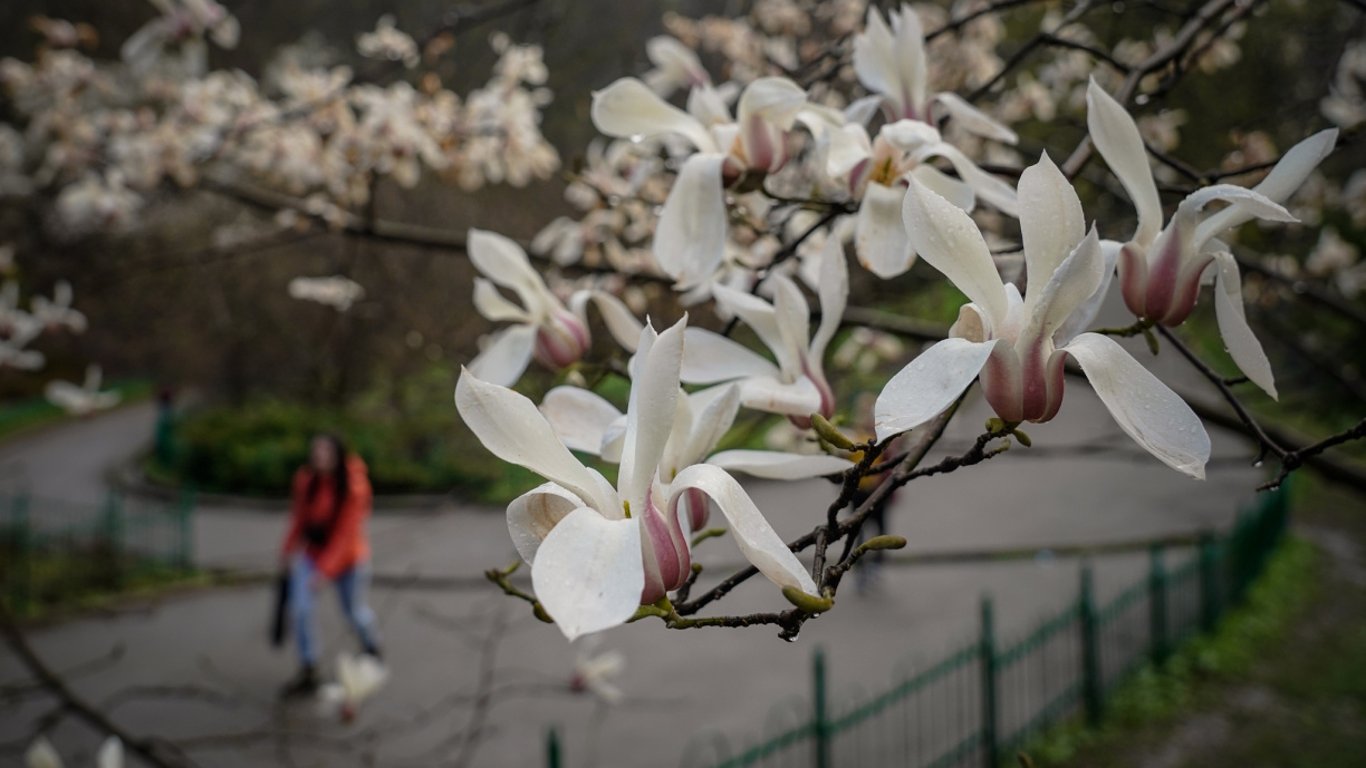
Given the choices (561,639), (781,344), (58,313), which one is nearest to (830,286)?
(781,344)

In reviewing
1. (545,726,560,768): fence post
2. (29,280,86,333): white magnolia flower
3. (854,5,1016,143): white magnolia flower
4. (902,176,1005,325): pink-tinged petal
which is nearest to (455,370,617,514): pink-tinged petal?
(902,176,1005,325): pink-tinged petal

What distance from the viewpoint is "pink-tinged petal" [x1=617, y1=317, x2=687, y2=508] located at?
0.48 metres

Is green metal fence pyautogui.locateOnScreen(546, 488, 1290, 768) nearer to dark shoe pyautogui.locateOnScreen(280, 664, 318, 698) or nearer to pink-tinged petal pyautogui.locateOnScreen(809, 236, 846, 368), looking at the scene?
dark shoe pyautogui.locateOnScreen(280, 664, 318, 698)

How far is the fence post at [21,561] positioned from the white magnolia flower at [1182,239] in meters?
7.65

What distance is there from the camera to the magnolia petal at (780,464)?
59 cm

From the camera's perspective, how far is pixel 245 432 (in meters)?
11.0

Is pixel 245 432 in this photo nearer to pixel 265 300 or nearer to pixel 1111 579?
pixel 265 300

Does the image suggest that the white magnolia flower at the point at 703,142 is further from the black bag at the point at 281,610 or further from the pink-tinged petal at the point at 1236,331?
the black bag at the point at 281,610

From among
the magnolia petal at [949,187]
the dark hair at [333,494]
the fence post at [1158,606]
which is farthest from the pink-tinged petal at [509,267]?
the fence post at [1158,606]

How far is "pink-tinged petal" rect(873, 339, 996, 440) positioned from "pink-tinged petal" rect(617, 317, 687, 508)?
10cm

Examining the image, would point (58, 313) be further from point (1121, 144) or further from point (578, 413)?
point (1121, 144)

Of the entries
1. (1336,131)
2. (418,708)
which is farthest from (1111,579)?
(1336,131)

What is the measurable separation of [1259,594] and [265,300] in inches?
369

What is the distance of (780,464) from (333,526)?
179 inches
